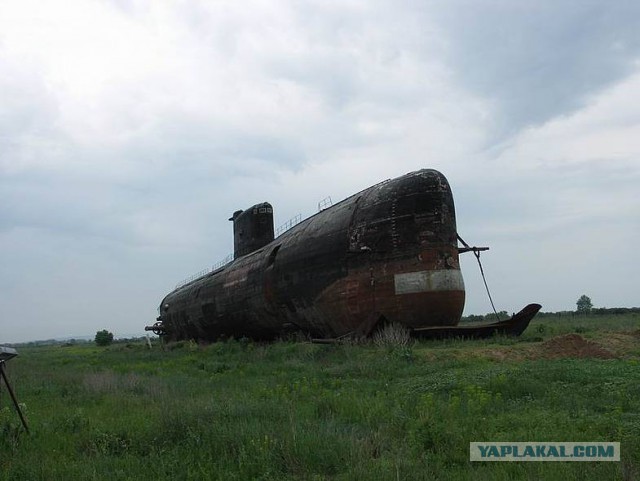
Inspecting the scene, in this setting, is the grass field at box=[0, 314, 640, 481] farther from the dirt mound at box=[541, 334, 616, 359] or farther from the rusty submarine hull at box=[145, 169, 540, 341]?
the rusty submarine hull at box=[145, 169, 540, 341]

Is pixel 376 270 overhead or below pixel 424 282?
Result: overhead

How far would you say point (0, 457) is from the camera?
6.19m

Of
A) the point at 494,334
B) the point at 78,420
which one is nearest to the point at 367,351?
the point at 494,334

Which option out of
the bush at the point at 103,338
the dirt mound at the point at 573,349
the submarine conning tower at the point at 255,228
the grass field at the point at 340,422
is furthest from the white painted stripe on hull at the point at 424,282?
the bush at the point at 103,338

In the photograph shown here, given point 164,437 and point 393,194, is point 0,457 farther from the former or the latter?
point 393,194

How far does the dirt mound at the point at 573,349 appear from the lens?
12.6 m

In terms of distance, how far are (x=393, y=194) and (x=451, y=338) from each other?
496cm

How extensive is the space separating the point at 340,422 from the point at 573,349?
789 centimetres

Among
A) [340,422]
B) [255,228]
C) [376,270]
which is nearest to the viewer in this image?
[340,422]

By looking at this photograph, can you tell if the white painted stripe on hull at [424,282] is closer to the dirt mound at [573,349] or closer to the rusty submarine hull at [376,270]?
the rusty submarine hull at [376,270]

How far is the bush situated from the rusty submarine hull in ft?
166

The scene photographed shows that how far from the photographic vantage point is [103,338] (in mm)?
67938

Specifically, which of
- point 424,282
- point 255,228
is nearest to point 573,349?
point 424,282

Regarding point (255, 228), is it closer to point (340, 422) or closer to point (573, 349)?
point (573, 349)
